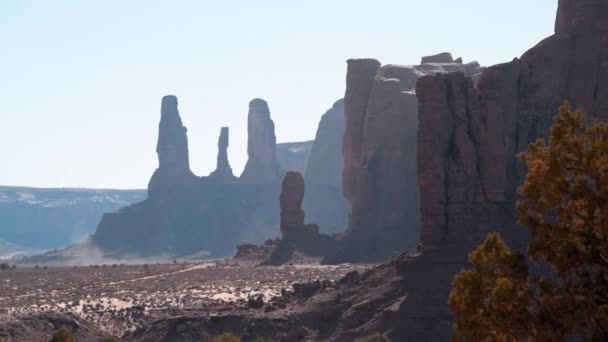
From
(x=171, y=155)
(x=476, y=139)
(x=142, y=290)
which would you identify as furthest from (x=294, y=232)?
(x=171, y=155)

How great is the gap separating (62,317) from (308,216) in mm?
111112

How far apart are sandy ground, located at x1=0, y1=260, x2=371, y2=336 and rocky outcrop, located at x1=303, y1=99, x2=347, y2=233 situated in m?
69.7

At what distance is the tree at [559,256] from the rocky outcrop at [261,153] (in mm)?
153081

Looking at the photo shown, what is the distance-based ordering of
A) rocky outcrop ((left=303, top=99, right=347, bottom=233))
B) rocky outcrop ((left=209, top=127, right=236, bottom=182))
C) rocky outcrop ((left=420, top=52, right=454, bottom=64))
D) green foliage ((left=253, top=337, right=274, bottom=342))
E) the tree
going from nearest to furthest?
the tree
green foliage ((left=253, top=337, right=274, bottom=342))
rocky outcrop ((left=420, top=52, right=454, bottom=64))
rocky outcrop ((left=303, top=99, right=347, bottom=233))
rocky outcrop ((left=209, top=127, right=236, bottom=182))

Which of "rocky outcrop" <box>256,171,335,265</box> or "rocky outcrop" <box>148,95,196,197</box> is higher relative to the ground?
"rocky outcrop" <box>148,95,196,197</box>

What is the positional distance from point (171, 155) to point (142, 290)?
106229 millimetres

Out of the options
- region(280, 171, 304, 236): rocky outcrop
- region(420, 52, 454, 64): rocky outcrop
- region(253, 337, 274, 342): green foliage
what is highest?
region(420, 52, 454, 64): rocky outcrop

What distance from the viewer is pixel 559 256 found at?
15.6 m

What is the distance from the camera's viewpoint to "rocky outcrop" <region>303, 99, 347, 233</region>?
6142 inches

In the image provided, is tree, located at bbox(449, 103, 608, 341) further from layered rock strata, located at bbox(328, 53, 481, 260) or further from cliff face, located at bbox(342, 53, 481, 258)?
cliff face, located at bbox(342, 53, 481, 258)

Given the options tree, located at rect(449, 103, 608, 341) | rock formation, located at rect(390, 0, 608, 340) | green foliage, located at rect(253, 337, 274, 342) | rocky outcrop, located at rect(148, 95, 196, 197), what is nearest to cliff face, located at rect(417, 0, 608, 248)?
rock formation, located at rect(390, 0, 608, 340)

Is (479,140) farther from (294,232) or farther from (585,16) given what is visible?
(294,232)

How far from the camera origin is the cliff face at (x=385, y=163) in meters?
83.9

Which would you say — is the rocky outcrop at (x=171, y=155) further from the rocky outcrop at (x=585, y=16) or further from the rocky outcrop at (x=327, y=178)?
the rocky outcrop at (x=585, y=16)
